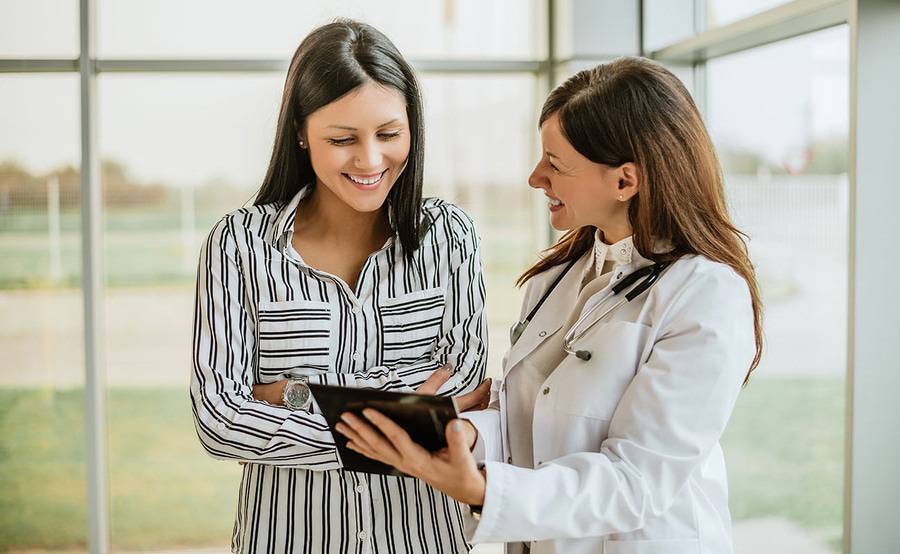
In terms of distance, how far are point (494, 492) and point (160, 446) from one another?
2.90 meters

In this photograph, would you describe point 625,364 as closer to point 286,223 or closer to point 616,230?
point 616,230

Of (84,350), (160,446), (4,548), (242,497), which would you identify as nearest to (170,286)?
(84,350)

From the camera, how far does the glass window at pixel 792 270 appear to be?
2.68 meters

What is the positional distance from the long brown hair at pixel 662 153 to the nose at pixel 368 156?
37cm

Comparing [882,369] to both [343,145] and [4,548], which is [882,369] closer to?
[343,145]

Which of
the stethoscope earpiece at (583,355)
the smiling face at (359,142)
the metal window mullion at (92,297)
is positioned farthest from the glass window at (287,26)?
the stethoscope earpiece at (583,355)

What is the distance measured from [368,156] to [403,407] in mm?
548

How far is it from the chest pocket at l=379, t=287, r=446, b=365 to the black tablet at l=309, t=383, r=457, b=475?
35 centimetres

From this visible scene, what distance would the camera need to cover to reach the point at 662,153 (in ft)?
5.23

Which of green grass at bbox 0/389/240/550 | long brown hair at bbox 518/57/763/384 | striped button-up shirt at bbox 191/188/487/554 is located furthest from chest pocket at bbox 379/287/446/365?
green grass at bbox 0/389/240/550

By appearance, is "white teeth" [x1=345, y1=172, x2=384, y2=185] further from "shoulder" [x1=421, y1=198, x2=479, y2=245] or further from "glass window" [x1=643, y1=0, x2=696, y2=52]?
"glass window" [x1=643, y1=0, x2=696, y2=52]

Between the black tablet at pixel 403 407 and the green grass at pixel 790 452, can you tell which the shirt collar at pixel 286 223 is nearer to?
the black tablet at pixel 403 407

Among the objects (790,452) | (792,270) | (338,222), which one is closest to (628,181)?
(338,222)

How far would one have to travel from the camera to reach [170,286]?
4047mm
